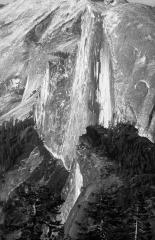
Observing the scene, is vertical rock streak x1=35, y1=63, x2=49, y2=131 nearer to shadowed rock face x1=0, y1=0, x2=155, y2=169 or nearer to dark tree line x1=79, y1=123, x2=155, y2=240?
shadowed rock face x1=0, y1=0, x2=155, y2=169

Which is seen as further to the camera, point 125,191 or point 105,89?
point 105,89

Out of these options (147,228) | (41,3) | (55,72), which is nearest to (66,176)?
(55,72)

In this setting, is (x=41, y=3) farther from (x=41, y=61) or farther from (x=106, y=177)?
(x=106, y=177)

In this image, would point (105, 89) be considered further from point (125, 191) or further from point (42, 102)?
point (125, 191)

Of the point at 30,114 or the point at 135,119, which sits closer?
the point at 135,119

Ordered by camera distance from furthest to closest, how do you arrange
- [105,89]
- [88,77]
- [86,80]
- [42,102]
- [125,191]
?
[42,102], [86,80], [88,77], [105,89], [125,191]

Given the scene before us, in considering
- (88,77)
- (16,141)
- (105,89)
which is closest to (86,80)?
(88,77)

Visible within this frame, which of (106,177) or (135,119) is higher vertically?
(135,119)

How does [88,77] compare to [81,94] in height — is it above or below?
above
